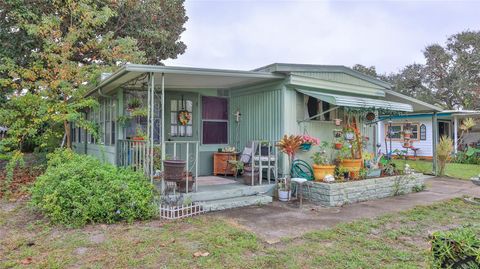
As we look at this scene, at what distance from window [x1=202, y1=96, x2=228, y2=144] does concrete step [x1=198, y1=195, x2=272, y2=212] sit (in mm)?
2507

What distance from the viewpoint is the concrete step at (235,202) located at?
5543 millimetres

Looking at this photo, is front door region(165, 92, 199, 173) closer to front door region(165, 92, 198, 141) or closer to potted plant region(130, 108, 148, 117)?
front door region(165, 92, 198, 141)

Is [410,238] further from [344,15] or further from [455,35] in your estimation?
[455,35]

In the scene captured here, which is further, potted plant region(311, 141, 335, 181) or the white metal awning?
potted plant region(311, 141, 335, 181)

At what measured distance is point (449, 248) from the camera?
197 centimetres

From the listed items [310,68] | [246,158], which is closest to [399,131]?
[310,68]

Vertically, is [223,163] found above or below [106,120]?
below

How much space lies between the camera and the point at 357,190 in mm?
6609

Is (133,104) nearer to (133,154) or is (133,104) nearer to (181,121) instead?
(133,154)

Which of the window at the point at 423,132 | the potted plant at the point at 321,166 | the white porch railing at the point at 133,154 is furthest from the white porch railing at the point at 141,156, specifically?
the window at the point at 423,132

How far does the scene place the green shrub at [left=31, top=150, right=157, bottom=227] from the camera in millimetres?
4629

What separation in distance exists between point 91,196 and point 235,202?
240 cm

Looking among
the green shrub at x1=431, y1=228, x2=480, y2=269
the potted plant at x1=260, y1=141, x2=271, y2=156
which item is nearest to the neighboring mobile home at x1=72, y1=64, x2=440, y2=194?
the potted plant at x1=260, y1=141, x2=271, y2=156

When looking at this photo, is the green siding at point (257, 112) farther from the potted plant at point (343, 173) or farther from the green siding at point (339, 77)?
the potted plant at point (343, 173)
